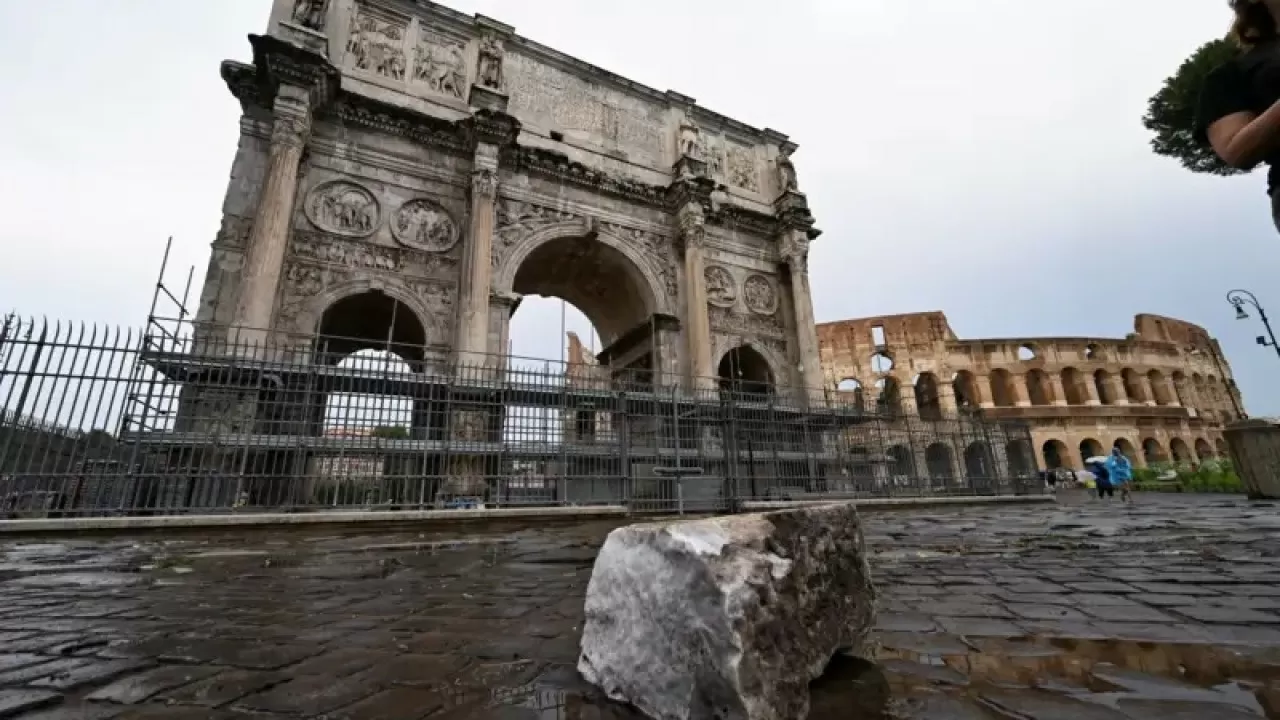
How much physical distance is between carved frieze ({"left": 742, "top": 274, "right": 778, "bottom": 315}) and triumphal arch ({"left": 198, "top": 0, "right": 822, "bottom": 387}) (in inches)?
2.8

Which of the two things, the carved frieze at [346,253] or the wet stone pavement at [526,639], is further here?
the carved frieze at [346,253]

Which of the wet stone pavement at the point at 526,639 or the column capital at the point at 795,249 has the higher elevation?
the column capital at the point at 795,249

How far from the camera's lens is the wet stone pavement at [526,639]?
45.0 inches

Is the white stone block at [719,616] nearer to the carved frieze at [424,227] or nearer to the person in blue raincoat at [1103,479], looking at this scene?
the carved frieze at [424,227]

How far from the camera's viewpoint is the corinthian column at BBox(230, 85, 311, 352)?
8891mm

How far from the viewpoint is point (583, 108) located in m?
14.8

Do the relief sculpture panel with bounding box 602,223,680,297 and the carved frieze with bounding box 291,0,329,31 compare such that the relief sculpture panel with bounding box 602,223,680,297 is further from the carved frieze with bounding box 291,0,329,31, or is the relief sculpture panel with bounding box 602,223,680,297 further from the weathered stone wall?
the weathered stone wall

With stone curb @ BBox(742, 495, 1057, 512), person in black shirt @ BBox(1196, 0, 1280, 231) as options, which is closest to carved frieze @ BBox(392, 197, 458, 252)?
stone curb @ BBox(742, 495, 1057, 512)

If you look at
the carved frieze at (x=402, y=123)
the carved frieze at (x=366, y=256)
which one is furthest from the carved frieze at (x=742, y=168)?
the carved frieze at (x=366, y=256)

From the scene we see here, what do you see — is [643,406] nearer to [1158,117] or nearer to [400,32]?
[400,32]

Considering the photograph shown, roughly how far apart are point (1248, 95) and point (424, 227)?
482 inches

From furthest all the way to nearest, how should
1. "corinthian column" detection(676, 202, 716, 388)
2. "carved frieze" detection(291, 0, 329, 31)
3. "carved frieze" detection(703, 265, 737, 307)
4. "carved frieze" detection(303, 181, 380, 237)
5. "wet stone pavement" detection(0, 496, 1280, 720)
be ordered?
"carved frieze" detection(703, 265, 737, 307) → "corinthian column" detection(676, 202, 716, 388) → "carved frieze" detection(291, 0, 329, 31) → "carved frieze" detection(303, 181, 380, 237) → "wet stone pavement" detection(0, 496, 1280, 720)

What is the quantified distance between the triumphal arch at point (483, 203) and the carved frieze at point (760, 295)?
0.24ft

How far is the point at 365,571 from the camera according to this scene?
10.1 ft
